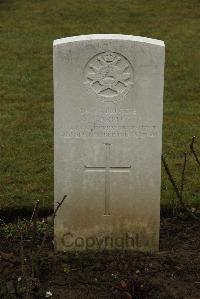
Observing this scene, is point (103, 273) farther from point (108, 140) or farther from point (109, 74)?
point (109, 74)

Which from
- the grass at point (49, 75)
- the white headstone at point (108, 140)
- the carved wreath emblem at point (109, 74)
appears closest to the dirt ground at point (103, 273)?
the white headstone at point (108, 140)

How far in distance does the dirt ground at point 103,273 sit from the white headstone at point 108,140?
189mm

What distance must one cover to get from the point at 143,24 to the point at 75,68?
10.2 meters

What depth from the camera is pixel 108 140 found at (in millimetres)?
4984

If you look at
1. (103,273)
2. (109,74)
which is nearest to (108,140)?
(109,74)

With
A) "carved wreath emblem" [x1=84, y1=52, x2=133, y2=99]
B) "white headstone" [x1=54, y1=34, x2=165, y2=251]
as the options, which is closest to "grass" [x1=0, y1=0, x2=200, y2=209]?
"white headstone" [x1=54, y1=34, x2=165, y2=251]

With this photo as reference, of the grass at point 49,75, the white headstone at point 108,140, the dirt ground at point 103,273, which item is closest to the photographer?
the dirt ground at point 103,273

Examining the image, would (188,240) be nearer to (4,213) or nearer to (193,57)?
(4,213)

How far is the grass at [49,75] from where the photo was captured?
6863 millimetres

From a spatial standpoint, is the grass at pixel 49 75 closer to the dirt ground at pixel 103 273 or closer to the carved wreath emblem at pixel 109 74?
the dirt ground at pixel 103 273

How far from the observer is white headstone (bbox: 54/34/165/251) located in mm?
4824

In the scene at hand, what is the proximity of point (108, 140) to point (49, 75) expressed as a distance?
244 inches

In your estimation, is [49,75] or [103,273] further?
[49,75]

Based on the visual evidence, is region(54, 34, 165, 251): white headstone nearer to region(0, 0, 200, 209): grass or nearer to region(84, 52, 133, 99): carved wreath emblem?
region(84, 52, 133, 99): carved wreath emblem
